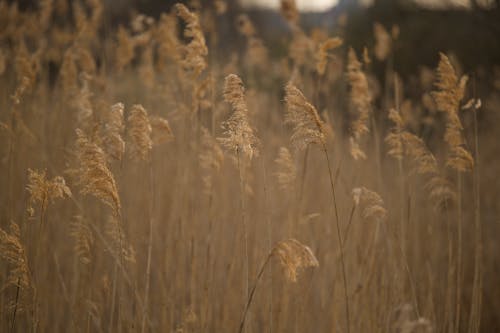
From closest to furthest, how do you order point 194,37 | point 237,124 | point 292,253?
point 292,253
point 237,124
point 194,37

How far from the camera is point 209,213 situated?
1.49 m

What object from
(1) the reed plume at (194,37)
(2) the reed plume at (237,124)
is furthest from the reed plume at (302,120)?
(1) the reed plume at (194,37)

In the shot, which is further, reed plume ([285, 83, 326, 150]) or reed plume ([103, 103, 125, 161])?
reed plume ([103, 103, 125, 161])

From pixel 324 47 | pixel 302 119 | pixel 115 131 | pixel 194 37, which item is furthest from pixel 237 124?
pixel 324 47

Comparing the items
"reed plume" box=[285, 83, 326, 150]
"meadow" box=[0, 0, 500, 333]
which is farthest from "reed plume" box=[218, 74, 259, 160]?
"reed plume" box=[285, 83, 326, 150]

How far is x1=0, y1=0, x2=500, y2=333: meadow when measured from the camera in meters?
1.21

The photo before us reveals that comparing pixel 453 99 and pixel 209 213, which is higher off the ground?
pixel 453 99

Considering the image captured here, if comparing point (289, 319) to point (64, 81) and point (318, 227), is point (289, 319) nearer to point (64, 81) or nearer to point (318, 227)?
point (318, 227)

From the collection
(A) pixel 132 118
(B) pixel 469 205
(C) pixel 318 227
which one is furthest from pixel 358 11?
(A) pixel 132 118

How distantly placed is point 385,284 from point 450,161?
0.55 m

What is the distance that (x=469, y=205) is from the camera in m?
4.35

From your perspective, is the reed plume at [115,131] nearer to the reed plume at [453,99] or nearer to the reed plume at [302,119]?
the reed plume at [302,119]

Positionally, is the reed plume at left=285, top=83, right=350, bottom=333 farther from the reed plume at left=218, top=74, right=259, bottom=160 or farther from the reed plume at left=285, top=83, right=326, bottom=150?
the reed plume at left=218, top=74, right=259, bottom=160

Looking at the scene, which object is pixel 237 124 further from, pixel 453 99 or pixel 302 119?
pixel 453 99
